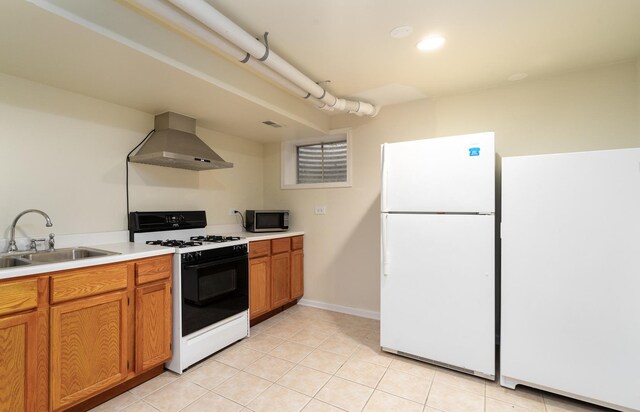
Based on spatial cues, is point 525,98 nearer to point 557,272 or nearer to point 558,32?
point 558,32

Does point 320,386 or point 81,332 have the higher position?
point 81,332

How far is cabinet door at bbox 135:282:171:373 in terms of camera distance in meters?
2.01

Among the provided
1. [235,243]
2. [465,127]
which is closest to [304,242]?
[235,243]

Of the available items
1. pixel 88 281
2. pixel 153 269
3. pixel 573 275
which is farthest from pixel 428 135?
pixel 88 281

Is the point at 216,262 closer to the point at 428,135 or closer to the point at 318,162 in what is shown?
the point at 318,162

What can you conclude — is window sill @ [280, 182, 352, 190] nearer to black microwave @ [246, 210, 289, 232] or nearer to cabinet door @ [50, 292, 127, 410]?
black microwave @ [246, 210, 289, 232]

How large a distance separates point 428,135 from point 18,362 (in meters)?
3.50

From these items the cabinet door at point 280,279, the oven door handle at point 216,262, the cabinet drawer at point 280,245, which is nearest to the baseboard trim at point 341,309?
the cabinet door at point 280,279

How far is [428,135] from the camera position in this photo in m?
3.13

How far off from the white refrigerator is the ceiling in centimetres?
70

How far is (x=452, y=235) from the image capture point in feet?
7.40

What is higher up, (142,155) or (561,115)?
(561,115)

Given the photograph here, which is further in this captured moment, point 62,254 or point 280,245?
point 280,245

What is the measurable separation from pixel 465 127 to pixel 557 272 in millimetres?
1604
